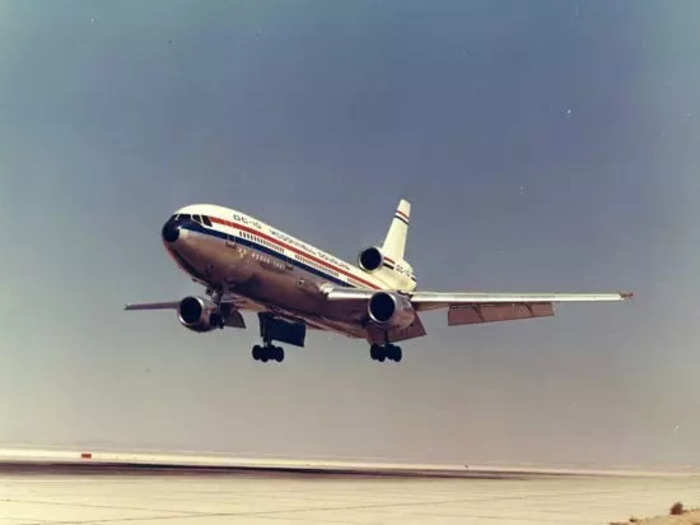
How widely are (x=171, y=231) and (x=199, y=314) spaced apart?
7170 millimetres

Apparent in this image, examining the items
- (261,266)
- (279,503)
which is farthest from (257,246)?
(279,503)

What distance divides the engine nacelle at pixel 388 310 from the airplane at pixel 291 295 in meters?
0.06

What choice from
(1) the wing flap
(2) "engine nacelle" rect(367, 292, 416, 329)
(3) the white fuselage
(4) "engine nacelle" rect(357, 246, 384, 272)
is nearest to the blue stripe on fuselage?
(3) the white fuselage

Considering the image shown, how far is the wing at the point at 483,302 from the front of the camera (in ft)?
164

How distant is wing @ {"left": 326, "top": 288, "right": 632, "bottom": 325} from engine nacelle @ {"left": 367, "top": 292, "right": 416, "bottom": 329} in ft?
4.86

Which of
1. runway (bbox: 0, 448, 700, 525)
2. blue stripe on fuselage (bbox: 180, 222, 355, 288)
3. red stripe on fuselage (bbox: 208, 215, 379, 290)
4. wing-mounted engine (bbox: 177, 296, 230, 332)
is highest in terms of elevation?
red stripe on fuselage (bbox: 208, 215, 379, 290)

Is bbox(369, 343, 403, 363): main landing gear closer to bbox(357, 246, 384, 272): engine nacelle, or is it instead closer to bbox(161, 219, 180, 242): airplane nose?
bbox(357, 246, 384, 272): engine nacelle

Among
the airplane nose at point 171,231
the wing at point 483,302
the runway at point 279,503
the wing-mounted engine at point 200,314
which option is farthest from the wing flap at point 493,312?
the runway at point 279,503

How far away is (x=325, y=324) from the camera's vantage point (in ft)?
177

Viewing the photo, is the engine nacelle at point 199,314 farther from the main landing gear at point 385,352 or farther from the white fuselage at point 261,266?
the main landing gear at point 385,352

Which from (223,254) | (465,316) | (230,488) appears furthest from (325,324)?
(230,488)

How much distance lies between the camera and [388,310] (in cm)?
4841

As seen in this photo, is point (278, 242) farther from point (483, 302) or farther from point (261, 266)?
point (483, 302)

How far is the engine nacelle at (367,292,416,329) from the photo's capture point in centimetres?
4834
